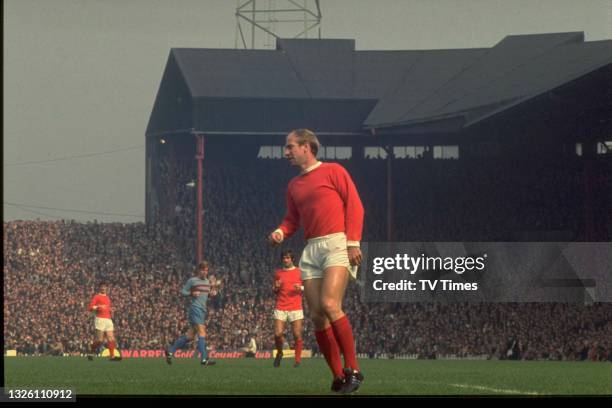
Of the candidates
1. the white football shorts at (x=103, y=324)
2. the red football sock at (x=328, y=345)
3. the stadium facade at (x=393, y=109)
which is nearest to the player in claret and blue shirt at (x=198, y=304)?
the white football shorts at (x=103, y=324)

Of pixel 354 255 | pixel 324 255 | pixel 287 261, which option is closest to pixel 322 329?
pixel 324 255

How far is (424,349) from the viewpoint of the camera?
3853cm

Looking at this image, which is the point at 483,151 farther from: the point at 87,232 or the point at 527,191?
the point at 87,232

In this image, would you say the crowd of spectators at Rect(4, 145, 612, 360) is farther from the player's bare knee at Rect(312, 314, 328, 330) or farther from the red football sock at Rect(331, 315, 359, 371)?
the red football sock at Rect(331, 315, 359, 371)

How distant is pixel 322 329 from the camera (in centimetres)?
1195

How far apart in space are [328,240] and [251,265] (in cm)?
3343

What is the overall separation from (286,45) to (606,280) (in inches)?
541

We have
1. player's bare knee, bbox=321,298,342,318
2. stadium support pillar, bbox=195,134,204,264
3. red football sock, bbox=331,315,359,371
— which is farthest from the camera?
stadium support pillar, bbox=195,134,204,264

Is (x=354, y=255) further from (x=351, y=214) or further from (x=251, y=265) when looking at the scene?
(x=251, y=265)

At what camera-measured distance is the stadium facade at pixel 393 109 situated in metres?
39.5

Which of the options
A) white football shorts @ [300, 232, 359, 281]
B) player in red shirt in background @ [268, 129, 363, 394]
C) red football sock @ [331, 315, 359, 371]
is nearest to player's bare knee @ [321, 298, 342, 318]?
player in red shirt in background @ [268, 129, 363, 394]

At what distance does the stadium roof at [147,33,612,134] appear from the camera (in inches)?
1597

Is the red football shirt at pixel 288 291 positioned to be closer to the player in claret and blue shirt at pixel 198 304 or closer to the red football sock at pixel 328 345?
the player in claret and blue shirt at pixel 198 304

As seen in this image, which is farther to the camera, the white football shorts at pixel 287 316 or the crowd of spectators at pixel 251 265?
the crowd of spectators at pixel 251 265
